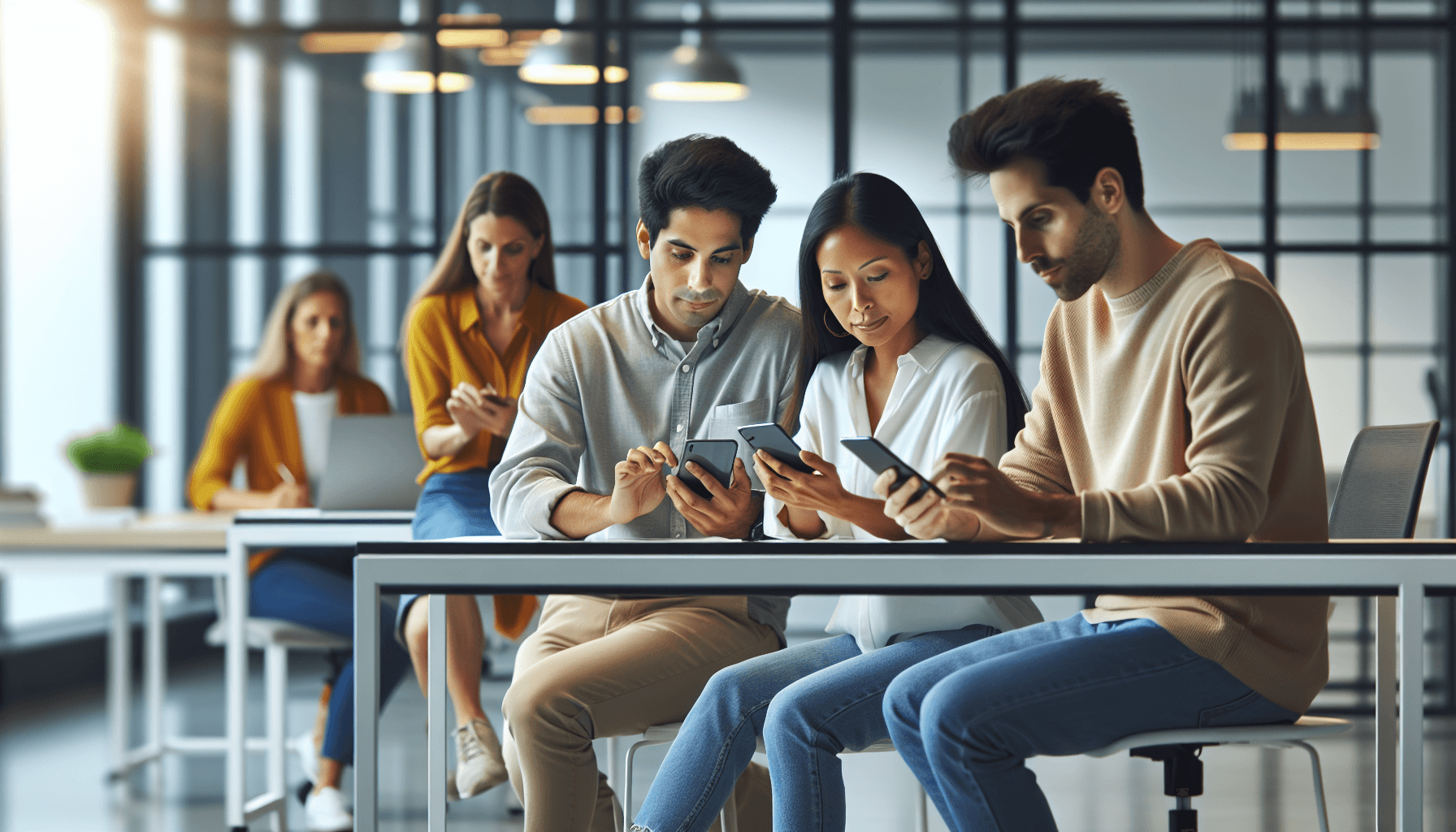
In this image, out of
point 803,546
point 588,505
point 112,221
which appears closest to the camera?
point 803,546

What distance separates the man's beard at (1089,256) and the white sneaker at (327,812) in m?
2.20

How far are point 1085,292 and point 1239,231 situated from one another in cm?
370

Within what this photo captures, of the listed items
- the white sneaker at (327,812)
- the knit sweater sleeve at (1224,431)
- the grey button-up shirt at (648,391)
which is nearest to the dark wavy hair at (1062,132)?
the knit sweater sleeve at (1224,431)

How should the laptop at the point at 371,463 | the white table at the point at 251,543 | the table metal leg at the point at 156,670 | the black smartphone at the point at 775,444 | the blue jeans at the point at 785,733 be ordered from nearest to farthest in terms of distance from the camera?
1. the black smartphone at the point at 775,444
2. the blue jeans at the point at 785,733
3. the white table at the point at 251,543
4. the laptop at the point at 371,463
5. the table metal leg at the point at 156,670

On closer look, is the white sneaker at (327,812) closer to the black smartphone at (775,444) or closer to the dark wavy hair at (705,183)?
the dark wavy hair at (705,183)

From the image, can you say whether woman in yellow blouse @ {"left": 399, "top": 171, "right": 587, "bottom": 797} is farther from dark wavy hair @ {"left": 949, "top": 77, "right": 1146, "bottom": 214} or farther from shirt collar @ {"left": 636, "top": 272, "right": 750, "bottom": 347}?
dark wavy hair @ {"left": 949, "top": 77, "right": 1146, "bottom": 214}

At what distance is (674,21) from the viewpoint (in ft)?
17.3

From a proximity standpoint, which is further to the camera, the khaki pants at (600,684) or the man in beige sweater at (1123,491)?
the khaki pants at (600,684)

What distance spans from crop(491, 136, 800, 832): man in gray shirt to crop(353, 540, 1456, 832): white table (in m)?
0.27

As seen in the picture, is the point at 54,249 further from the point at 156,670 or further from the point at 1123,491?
the point at 1123,491

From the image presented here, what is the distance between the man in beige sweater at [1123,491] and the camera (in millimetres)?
1534

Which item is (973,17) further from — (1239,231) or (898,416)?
(898,416)

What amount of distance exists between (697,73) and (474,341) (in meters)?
2.56

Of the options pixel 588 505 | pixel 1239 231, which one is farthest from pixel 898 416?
pixel 1239 231
